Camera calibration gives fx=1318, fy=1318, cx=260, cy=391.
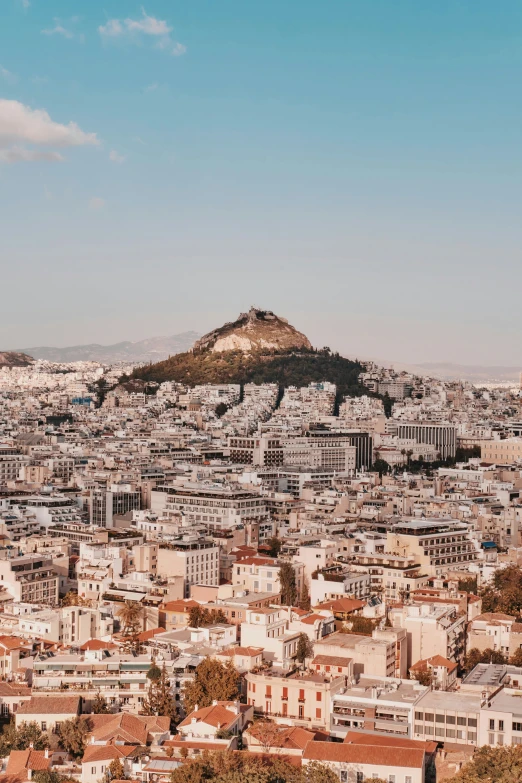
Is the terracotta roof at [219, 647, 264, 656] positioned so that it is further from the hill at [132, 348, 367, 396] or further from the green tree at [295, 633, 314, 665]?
the hill at [132, 348, 367, 396]

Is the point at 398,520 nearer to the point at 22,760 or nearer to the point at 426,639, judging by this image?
the point at 426,639

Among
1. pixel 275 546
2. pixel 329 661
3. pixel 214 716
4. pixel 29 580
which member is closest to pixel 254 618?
pixel 329 661

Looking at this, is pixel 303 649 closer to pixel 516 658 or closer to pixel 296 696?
pixel 296 696

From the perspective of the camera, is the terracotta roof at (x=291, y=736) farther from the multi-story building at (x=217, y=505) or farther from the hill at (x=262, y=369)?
the hill at (x=262, y=369)

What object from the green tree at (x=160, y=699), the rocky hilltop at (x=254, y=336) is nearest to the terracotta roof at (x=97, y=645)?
the green tree at (x=160, y=699)

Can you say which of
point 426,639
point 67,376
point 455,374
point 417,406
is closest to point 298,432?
point 417,406

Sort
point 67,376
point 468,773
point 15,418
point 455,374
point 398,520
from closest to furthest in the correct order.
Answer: point 468,773 < point 398,520 < point 15,418 < point 67,376 < point 455,374
